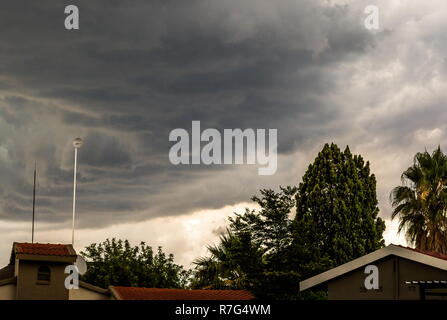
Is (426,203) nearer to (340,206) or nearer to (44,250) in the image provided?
(340,206)

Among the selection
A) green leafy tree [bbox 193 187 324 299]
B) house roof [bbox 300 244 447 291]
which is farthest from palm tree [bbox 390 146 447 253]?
house roof [bbox 300 244 447 291]

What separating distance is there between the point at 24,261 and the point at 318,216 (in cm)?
2941

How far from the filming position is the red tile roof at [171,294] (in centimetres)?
4022

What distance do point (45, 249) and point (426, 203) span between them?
25812 millimetres

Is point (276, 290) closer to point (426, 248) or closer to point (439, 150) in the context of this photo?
point (426, 248)

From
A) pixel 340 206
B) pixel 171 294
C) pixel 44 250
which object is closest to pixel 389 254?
pixel 171 294

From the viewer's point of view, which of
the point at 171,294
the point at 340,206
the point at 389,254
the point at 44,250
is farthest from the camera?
the point at 340,206

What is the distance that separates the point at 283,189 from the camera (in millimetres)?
51594

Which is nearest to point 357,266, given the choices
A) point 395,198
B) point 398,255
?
point 398,255

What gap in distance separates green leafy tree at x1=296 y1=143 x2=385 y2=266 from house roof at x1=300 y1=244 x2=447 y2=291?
26918 mm

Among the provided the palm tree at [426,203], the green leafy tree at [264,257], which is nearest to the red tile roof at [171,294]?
the green leafy tree at [264,257]

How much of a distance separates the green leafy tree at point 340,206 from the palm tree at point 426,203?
9.31m

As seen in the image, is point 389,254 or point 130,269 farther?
point 130,269

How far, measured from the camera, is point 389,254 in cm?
2977
